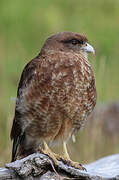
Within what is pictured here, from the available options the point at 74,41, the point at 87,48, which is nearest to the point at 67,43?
the point at 74,41

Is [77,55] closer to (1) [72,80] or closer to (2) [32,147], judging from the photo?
(1) [72,80]

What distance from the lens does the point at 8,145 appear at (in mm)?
7809

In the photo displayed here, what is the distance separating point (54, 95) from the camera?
244 inches

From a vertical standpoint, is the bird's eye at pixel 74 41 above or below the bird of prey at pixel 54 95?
above

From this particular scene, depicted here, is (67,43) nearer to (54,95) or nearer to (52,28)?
(54,95)

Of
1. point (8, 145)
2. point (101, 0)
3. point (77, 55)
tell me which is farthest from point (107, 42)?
point (77, 55)

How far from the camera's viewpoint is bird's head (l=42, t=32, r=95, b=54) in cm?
653

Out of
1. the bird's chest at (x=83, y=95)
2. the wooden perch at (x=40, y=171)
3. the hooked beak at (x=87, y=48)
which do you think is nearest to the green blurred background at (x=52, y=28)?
the hooked beak at (x=87, y=48)

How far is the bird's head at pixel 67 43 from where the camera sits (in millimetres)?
6527

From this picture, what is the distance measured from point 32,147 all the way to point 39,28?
5277 mm

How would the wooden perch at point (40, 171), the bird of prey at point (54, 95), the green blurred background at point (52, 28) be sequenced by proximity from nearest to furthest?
the wooden perch at point (40, 171) < the bird of prey at point (54, 95) < the green blurred background at point (52, 28)

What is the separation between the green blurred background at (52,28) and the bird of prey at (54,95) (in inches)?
115

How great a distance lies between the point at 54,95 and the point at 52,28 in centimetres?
481

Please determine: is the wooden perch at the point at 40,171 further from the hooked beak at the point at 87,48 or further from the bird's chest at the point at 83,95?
the hooked beak at the point at 87,48
